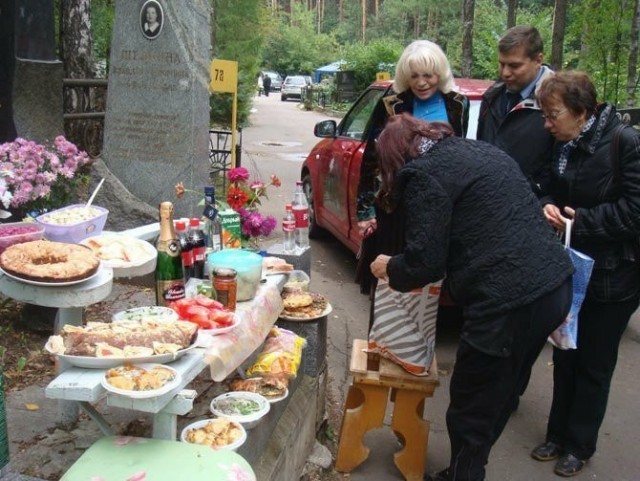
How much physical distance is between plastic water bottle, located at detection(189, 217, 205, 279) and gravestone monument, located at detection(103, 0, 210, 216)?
235 cm

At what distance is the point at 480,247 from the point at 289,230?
148 centimetres

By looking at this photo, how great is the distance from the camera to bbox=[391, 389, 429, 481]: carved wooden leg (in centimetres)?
328

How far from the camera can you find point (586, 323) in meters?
3.25

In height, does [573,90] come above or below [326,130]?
above

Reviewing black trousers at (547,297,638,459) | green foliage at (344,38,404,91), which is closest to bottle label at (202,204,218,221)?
black trousers at (547,297,638,459)

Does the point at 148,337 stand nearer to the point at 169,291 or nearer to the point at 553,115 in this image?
the point at 169,291

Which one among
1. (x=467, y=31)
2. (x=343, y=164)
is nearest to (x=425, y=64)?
(x=343, y=164)

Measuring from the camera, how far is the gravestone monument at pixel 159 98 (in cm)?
532

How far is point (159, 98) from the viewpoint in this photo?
213 inches

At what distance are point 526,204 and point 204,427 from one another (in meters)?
1.52

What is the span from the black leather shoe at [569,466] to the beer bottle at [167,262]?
218 centimetres

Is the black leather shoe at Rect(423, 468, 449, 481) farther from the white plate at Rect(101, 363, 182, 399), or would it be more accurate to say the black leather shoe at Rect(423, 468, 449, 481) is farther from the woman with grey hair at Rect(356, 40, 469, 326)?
the white plate at Rect(101, 363, 182, 399)

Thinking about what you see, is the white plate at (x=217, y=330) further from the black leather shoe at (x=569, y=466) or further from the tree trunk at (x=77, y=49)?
the tree trunk at (x=77, y=49)

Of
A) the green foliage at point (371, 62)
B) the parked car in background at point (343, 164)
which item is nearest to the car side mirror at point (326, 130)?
the parked car in background at point (343, 164)
